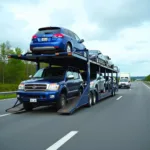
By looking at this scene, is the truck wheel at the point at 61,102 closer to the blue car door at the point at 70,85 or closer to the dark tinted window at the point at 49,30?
the blue car door at the point at 70,85

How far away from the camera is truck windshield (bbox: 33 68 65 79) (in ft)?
35.4

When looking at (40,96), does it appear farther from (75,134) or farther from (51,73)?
(75,134)

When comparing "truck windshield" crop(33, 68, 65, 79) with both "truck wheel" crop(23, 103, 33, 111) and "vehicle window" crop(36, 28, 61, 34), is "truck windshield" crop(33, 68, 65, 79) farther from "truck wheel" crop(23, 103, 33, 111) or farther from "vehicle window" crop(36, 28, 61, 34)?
"vehicle window" crop(36, 28, 61, 34)

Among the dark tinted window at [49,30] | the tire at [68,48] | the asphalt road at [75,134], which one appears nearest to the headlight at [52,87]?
the asphalt road at [75,134]

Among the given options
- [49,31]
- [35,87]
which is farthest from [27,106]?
[49,31]

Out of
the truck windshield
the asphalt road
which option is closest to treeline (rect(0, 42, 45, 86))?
the truck windshield

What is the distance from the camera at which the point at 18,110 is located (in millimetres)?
10562

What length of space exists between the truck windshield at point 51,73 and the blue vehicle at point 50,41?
3.23ft

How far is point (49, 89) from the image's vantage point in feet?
31.6

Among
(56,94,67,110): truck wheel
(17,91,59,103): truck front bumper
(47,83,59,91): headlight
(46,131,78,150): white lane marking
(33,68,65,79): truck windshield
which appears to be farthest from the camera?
A: (33,68,65,79): truck windshield

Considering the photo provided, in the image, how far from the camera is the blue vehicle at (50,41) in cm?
1047

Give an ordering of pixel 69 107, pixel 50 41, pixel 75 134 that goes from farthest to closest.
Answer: pixel 50 41 → pixel 69 107 → pixel 75 134

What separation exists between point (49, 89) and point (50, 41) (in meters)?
2.20

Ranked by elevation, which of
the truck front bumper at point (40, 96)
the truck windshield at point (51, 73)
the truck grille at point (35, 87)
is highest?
the truck windshield at point (51, 73)
